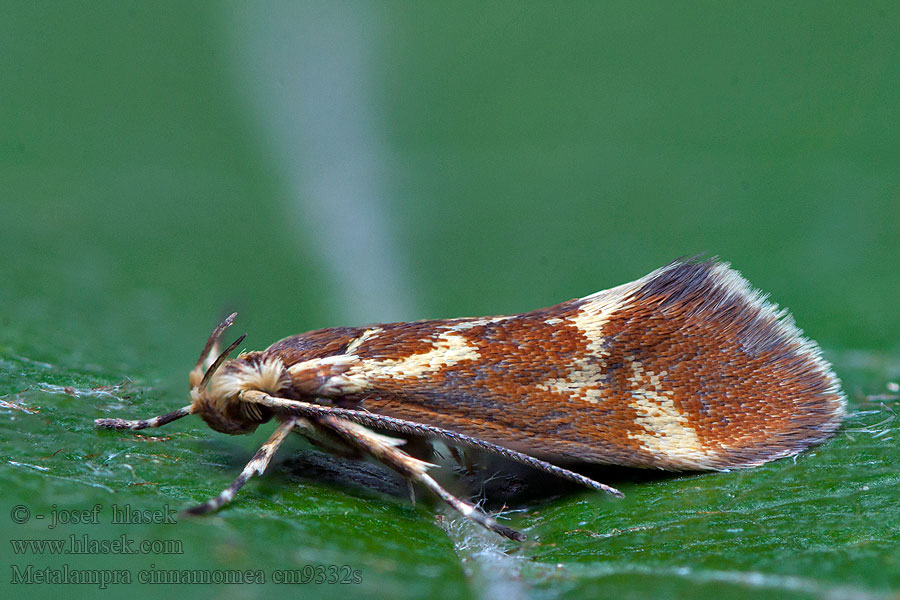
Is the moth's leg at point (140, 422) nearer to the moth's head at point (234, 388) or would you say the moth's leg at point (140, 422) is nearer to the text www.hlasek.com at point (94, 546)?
the moth's head at point (234, 388)

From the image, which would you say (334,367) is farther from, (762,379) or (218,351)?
(762,379)

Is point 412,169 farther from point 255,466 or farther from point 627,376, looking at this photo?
point 255,466

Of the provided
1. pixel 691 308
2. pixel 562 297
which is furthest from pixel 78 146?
pixel 691 308

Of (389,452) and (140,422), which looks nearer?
(389,452)
